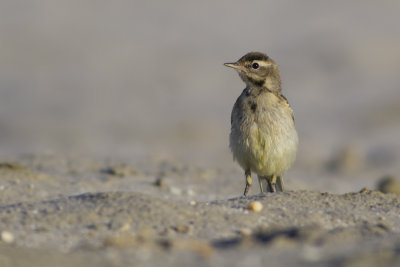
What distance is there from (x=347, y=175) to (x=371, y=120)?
231 inches

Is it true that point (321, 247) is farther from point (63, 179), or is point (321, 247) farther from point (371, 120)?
point (371, 120)

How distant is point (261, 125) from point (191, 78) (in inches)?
618

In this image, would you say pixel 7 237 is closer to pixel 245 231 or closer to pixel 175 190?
pixel 245 231

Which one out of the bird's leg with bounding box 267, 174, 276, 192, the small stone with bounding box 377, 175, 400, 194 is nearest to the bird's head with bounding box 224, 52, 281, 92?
the bird's leg with bounding box 267, 174, 276, 192

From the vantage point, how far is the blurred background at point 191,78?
687 inches

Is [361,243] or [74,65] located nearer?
[361,243]

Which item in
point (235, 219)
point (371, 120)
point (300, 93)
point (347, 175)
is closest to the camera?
point (235, 219)

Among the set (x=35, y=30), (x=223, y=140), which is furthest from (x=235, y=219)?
(x=35, y=30)

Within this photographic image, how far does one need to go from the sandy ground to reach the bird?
1161mm

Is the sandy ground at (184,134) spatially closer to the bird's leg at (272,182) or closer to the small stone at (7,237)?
Answer: the small stone at (7,237)

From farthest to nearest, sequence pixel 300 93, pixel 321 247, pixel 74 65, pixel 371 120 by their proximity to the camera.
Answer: pixel 74 65 → pixel 300 93 → pixel 371 120 → pixel 321 247

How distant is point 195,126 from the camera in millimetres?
19719

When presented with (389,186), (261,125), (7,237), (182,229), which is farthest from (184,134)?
(7,237)

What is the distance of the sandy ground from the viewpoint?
6.18 metres
